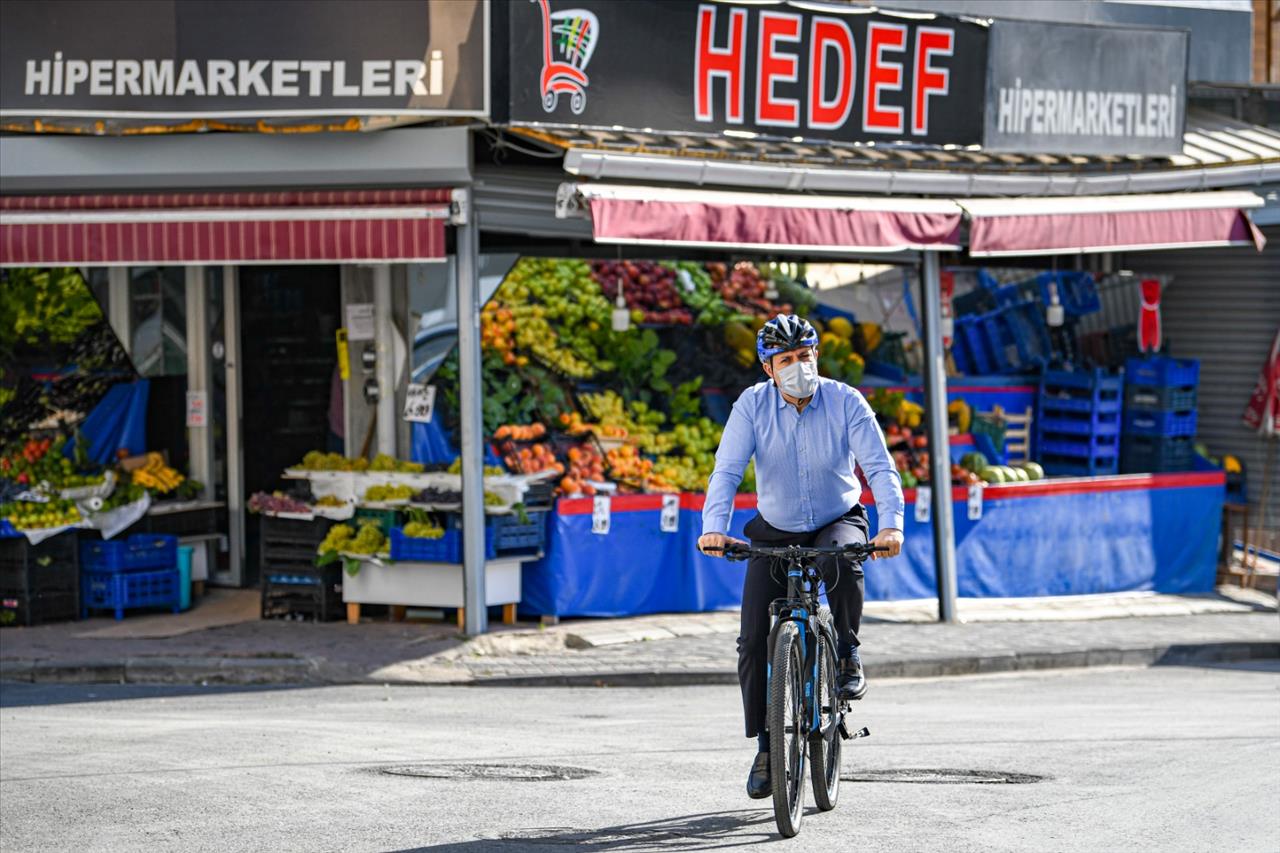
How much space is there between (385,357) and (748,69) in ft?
12.4

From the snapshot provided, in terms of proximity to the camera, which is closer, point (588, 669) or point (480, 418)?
point (588, 669)

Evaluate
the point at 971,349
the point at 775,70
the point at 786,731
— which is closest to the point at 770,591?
the point at 786,731

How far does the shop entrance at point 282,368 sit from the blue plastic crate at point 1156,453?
761 cm

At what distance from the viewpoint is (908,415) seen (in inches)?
606

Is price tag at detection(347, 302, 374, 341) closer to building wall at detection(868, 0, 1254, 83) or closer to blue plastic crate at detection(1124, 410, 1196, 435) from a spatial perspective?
building wall at detection(868, 0, 1254, 83)

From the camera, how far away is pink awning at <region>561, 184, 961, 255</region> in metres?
12.7

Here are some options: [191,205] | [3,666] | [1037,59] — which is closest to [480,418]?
[191,205]

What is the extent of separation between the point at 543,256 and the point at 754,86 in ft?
7.49

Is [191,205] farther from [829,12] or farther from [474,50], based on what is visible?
[829,12]

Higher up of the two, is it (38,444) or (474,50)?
(474,50)

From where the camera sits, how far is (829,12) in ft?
46.6

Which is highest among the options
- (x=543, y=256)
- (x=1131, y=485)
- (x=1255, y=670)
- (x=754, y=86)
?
(x=754, y=86)

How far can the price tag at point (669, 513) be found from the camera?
1414cm

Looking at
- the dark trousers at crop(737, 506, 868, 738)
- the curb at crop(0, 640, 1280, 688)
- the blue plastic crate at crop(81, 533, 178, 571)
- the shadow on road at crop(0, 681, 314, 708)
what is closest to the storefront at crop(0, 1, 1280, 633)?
the blue plastic crate at crop(81, 533, 178, 571)
